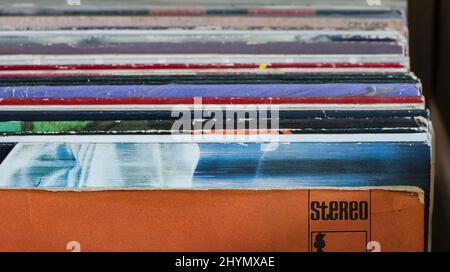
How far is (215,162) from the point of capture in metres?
0.56

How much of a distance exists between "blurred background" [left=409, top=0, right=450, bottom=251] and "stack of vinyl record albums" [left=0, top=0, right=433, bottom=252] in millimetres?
315

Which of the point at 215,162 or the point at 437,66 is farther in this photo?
the point at 437,66

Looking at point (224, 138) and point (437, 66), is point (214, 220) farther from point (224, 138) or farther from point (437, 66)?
point (437, 66)

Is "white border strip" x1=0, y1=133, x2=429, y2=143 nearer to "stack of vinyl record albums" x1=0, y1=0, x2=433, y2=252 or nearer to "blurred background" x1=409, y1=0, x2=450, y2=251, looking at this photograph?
"stack of vinyl record albums" x1=0, y1=0, x2=433, y2=252

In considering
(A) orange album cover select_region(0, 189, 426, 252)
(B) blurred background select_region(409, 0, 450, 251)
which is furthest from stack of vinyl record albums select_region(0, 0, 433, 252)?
(B) blurred background select_region(409, 0, 450, 251)

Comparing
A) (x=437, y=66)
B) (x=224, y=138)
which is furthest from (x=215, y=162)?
(x=437, y=66)

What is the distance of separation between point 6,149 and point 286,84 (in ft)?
0.85

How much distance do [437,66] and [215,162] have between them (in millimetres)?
533

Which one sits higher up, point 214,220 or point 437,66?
point 437,66

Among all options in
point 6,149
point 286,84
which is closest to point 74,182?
point 6,149

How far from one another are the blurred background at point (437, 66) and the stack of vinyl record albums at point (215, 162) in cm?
31

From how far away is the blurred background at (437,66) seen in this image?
0.90 m

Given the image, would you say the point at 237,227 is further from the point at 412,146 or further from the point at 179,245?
the point at 412,146

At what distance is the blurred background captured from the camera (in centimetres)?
90
